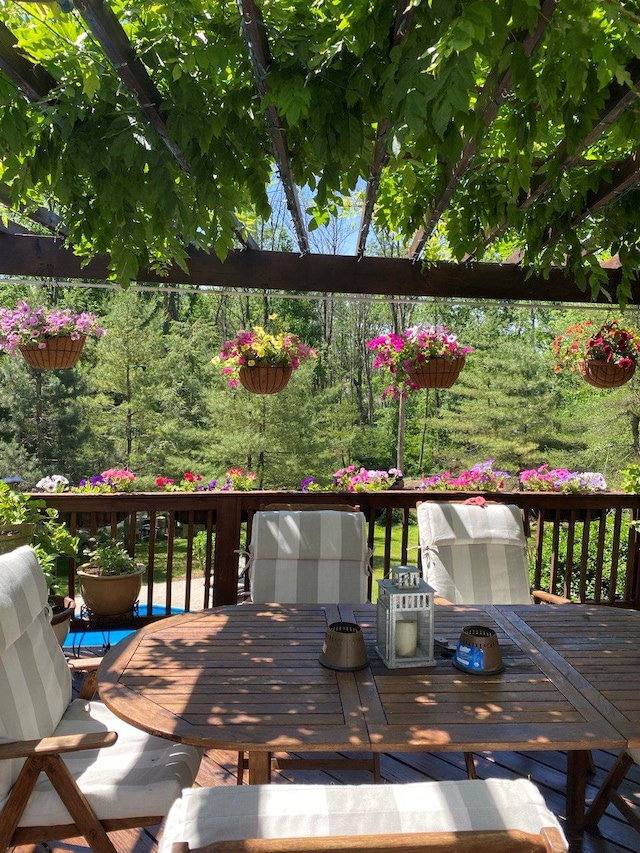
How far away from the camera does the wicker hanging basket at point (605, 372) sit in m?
4.74

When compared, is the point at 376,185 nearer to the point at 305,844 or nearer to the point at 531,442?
the point at 305,844

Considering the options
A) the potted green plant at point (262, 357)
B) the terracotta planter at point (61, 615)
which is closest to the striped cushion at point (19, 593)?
the terracotta planter at point (61, 615)

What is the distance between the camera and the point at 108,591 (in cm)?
379

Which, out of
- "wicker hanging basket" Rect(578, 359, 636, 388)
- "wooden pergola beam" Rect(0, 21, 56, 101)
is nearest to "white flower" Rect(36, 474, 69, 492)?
"wooden pergola beam" Rect(0, 21, 56, 101)

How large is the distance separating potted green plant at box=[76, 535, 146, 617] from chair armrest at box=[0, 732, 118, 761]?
7.01 ft

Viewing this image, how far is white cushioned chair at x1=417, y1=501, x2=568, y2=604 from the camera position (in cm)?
341

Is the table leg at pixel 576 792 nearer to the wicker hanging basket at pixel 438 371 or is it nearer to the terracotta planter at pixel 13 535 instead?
the terracotta planter at pixel 13 535

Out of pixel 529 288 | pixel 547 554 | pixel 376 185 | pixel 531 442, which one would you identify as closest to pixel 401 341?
pixel 529 288

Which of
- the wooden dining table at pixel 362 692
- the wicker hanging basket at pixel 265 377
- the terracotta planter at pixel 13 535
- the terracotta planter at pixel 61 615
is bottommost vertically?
the terracotta planter at pixel 61 615

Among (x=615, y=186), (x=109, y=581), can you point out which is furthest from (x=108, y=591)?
(x=615, y=186)

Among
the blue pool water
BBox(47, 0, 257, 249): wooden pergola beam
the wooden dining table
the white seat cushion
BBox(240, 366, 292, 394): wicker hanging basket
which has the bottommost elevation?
the blue pool water

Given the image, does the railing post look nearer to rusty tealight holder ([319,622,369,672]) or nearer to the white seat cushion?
the white seat cushion

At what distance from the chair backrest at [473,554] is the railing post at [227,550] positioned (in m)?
1.21

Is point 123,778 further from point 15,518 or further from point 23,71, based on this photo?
point 23,71
